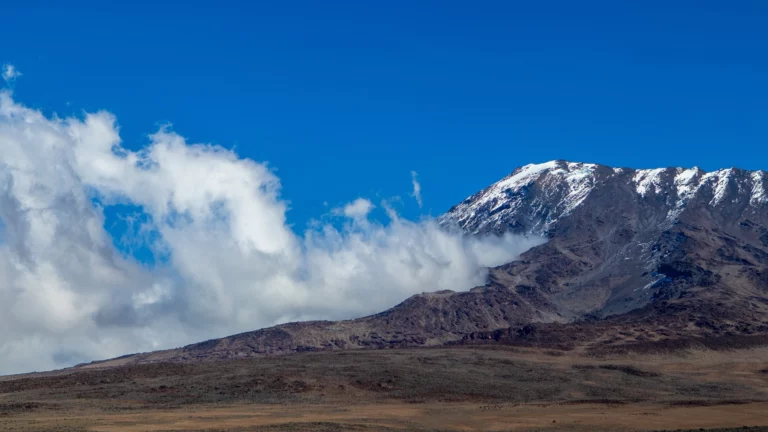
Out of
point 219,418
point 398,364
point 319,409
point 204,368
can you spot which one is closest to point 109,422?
point 219,418

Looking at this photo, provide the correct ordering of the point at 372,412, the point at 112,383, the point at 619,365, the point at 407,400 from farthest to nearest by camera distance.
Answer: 1. the point at 619,365
2. the point at 112,383
3. the point at 407,400
4. the point at 372,412

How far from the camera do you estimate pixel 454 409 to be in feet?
450

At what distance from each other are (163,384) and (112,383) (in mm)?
9910

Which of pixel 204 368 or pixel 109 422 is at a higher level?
pixel 204 368

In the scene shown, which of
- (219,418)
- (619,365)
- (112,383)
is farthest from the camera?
(619,365)

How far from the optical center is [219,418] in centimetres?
11900

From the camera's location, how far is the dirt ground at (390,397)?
11431 centimetres

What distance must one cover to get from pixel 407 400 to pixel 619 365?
6347 centimetres

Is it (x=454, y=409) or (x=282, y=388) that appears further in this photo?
(x=282, y=388)

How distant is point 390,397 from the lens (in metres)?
156

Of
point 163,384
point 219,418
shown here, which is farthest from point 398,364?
point 219,418

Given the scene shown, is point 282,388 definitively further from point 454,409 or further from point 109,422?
point 109,422

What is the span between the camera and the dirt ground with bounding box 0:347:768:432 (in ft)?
375

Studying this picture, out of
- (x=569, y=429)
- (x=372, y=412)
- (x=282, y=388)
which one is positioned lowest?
(x=569, y=429)
